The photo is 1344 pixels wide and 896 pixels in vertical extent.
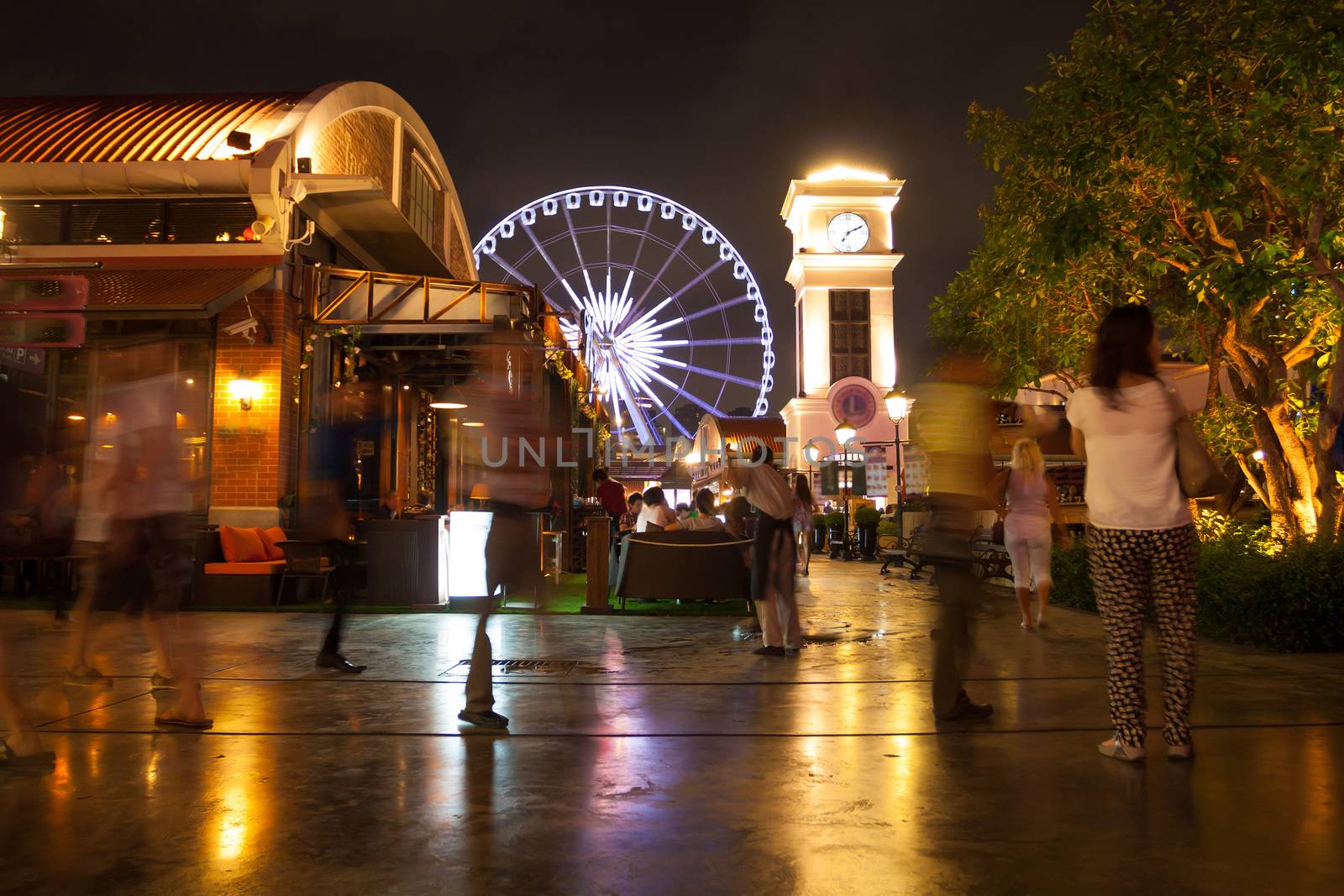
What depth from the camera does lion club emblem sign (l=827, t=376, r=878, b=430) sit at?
52.8m

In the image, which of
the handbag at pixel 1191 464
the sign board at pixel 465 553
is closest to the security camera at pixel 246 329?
the sign board at pixel 465 553

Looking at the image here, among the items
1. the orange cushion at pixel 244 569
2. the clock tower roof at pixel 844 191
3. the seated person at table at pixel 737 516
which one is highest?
the clock tower roof at pixel 844 191

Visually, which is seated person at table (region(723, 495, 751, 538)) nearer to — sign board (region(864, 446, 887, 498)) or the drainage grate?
the drainage grate

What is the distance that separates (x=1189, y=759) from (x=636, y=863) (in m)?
2.28

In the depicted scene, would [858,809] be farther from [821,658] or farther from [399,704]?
[821,658]

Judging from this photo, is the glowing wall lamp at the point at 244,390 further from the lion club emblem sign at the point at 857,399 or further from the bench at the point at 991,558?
the lion club emblem sign at the point at 857,399

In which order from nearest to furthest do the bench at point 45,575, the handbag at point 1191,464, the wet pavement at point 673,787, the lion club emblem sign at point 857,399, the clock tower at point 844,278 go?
the wet pavement at point 673,787 < the handbag at point 1191,464 < the bench at point 45,575 < the lion club emblem sign at point 857,399 < the clock tower at point 844,278

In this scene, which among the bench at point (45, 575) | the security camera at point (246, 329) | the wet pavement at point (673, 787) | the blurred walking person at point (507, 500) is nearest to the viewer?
the wet pavement at point (673, 787)

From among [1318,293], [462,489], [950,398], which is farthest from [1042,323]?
[462,489]

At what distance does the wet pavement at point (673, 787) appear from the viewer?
263 cm

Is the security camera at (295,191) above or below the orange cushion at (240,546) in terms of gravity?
above

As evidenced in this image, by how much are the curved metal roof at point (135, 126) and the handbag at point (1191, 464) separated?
11.9 metres

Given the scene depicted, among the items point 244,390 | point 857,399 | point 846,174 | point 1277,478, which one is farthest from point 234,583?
point 846,174

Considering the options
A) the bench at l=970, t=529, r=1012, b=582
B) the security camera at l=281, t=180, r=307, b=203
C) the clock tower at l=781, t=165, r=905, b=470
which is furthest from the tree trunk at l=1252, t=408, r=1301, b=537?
the clock tower at l=781, t=165, r=905, b=470
